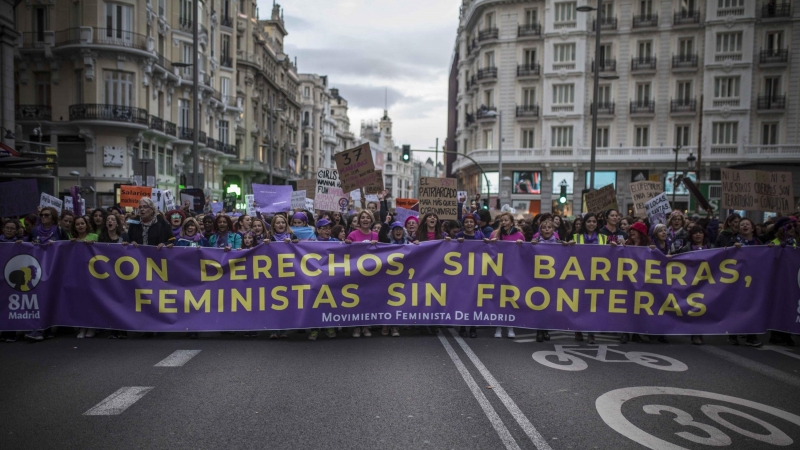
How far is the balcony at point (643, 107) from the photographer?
49.3 meters

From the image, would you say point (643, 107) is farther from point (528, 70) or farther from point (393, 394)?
point (393, 394)

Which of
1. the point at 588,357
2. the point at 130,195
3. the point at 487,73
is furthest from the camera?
the point at 487,73

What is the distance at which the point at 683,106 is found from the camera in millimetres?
48719

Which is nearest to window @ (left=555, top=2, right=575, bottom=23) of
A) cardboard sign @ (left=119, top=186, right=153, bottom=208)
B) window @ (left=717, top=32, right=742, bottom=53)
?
window @ (left=717, top=32, right=742, bottom=53)

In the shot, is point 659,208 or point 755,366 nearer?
point 755,366

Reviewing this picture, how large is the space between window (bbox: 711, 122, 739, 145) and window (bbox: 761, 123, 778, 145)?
72.5 inches

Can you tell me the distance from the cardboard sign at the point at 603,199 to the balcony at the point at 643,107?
3710cm

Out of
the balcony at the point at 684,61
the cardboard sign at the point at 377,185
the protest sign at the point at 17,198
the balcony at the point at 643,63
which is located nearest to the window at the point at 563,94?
the balcony at the point at 643,63

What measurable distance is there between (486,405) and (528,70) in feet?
160

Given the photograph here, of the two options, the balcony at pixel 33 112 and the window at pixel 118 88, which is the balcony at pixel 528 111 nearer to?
the window at pixel 118 88

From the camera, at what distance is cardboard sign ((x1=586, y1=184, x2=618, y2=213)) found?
1474cm

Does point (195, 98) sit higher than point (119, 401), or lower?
higher

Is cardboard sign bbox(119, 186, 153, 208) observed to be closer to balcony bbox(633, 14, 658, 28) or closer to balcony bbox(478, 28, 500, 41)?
balcony bbox(478, 28, 500, 41)

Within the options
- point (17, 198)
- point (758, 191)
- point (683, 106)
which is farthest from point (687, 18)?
point (17, 198)
